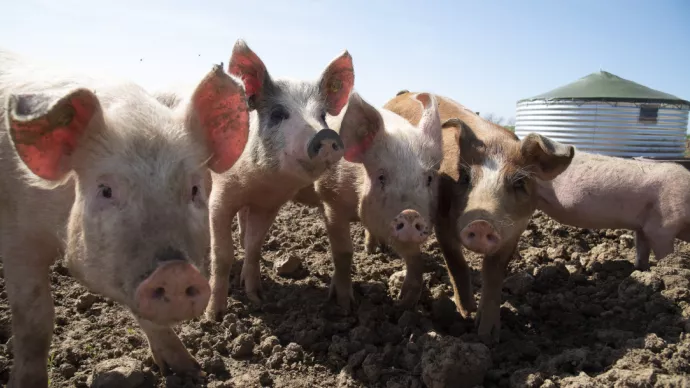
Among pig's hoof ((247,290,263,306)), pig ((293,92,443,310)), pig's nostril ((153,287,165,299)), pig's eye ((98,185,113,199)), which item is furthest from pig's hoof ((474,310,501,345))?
pig's eye ((98,185,113,199))

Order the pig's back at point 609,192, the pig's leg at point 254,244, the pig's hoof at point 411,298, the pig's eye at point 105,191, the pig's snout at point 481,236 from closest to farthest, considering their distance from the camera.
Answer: the pig's eye at point 105,191 < the pig's snout at point 481,236 < the pig's hoof at point 411,298 < the pig's leg at point 254,244 < the pig's back at point 609,192

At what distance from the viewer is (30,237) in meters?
2.82

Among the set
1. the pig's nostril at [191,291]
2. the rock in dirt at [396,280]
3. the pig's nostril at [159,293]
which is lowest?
the pig's nostril at [159,293]

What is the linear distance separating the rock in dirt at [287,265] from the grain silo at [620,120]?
577cm

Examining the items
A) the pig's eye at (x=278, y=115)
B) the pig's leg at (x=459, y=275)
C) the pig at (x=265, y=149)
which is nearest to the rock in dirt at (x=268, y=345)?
the pig at (x=265, y=149)

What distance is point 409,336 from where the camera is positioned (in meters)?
4.00

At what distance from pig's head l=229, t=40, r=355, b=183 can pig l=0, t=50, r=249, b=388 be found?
111 cm

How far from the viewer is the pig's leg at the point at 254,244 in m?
4.79

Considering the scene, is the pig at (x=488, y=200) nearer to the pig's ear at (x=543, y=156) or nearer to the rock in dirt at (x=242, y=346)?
the pig's ear at (x=543, y=156)

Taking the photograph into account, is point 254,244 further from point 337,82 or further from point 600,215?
point 600,215

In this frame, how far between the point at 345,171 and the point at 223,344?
5.44 feet

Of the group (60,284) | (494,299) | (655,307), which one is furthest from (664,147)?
(60,284)

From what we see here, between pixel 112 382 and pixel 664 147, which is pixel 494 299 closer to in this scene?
pixel 112 382

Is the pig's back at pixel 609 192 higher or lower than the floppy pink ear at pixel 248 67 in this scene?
higher
